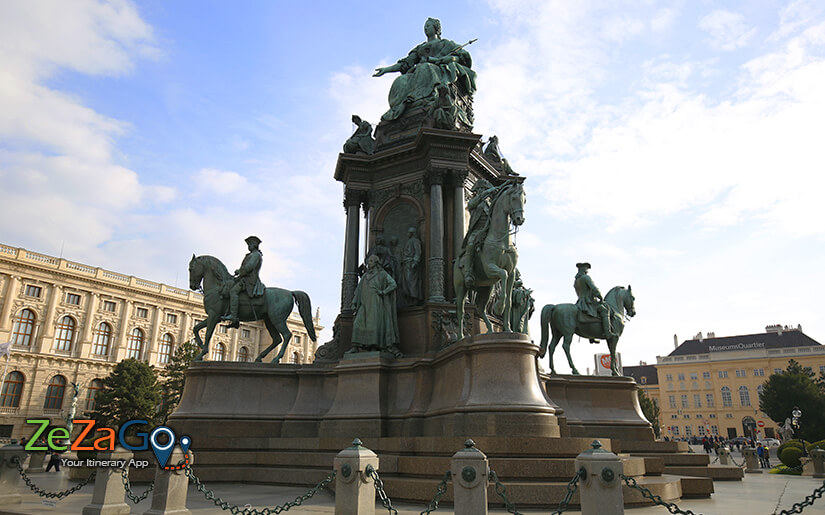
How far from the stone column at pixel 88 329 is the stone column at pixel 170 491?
7492cm

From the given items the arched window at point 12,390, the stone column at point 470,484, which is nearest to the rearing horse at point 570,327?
the stone column at point 470,484

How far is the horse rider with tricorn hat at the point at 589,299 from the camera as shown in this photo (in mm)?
15898

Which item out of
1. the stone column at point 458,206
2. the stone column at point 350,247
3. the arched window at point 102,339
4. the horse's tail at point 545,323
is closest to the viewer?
the horse's tail at point 545,323

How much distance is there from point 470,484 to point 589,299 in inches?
430

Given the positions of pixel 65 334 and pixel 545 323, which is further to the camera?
pixel 65 334

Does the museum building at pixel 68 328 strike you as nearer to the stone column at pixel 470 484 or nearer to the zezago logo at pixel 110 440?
the zezago logo at pixel 110 440

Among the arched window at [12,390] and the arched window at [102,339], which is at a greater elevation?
the arched window at [102,339]

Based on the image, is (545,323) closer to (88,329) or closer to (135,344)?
(88,329)

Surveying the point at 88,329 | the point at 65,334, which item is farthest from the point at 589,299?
the point at 65,334

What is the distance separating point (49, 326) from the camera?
67.9m

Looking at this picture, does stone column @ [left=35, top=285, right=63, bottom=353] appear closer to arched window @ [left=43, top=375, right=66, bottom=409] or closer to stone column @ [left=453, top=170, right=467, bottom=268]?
arched window @ [left=43, top=375, right=66, bottom=409]

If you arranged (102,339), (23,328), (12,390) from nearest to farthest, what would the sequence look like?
1. (12,390)
2. (23,328)
3. (102,339)

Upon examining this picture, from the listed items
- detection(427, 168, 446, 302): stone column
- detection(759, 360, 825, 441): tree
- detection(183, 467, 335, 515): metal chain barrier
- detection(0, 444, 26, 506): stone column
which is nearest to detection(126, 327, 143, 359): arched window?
detection(427, 168, 446, 302): stone column

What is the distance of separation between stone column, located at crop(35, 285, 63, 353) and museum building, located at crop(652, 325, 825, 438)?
3971 inches
